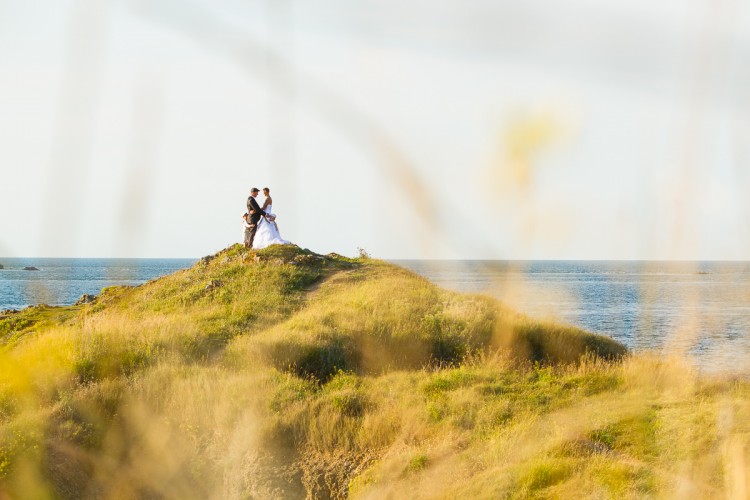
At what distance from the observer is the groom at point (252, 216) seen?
24016mm

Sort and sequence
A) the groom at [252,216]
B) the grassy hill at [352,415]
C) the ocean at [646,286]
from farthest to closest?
the groom at [252,216] < the grassy hill at [352,415] < the ocean at [646,286]

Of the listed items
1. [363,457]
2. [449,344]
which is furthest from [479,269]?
[449,344]

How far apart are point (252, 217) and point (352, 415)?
14111 millimetres

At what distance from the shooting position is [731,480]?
6.60 metres

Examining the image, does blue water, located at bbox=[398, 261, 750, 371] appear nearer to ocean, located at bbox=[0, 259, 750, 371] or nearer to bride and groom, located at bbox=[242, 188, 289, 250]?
ocean, located at bbox=[0, 259, 750, 371]

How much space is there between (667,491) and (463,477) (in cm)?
274

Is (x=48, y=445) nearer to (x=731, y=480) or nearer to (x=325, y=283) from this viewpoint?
(x=731, y=480)

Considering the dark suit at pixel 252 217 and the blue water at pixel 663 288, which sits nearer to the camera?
the blue water at pixel 663 288

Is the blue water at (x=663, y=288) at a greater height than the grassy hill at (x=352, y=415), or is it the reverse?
the blue water at (x=663, y=288)

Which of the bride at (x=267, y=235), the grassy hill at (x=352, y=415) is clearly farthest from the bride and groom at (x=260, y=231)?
the grassy hill at (x=352, y=415)

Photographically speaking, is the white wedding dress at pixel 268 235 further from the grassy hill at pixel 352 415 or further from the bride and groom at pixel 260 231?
the grassy hill at pixel 352 415

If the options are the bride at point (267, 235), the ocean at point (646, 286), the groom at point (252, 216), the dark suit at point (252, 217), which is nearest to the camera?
the ocean at point (646, 286)

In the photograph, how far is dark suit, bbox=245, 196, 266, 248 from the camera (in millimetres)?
24344

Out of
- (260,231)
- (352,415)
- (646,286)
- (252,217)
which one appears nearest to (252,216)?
(252,217)
